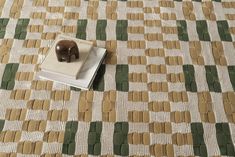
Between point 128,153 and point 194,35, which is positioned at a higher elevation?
point 194,35

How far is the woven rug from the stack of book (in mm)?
23

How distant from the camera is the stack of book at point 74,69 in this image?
3.11 feet

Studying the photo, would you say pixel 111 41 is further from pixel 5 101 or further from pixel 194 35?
pixel 5 101

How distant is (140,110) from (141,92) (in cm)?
6

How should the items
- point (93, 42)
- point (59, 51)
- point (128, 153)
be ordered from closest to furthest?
point (128, 153)
point (59, 51)
point (93, 42)

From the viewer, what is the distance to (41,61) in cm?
101

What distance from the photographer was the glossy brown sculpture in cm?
93

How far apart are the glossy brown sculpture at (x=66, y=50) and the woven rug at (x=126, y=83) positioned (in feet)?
0.30

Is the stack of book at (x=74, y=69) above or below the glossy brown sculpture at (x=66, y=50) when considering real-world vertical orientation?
below

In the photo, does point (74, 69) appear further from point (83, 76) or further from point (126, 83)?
point (126, 83)

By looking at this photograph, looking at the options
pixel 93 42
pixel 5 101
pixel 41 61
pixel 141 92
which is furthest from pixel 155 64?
pixel 5 101

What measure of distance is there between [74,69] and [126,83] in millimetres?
162

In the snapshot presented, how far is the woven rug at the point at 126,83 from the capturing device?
0.85 m

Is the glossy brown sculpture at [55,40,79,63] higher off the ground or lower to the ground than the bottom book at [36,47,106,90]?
higher
